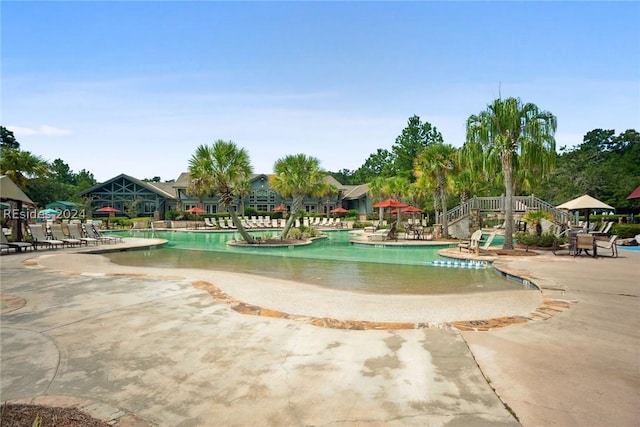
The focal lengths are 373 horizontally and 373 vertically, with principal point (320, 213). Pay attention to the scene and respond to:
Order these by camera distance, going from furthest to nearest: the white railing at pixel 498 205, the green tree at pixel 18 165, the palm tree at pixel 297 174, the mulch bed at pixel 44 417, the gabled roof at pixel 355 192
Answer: the gabled roof at pixel 355 192, the white railing at pixel 498 205, the palm tree at pixel 297 174, the green tree at pixel 18 165, the mulch bed at pixel 44 417

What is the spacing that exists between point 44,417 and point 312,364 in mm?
2094

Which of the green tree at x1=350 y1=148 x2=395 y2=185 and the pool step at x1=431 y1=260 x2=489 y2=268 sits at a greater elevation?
the green tree at x1=350 y1=148 x2=395 y2=185

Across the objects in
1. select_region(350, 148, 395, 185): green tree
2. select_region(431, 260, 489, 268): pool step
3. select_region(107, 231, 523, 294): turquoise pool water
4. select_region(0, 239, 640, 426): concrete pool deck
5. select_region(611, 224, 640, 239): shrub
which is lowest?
select_region(107, 231, 523, 294): turquoise pool water

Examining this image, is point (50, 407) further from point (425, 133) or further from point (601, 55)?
point (425, 133)

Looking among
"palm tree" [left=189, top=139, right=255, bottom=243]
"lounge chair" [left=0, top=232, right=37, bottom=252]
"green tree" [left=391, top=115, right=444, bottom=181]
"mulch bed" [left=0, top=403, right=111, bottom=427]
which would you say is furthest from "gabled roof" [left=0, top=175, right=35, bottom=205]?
"green tree" [left=391, top=115, right=444, bottom=181]

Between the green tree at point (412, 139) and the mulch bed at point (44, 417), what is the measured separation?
166 feet

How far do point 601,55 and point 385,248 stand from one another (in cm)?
1127

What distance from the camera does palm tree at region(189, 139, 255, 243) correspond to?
18.4 metres

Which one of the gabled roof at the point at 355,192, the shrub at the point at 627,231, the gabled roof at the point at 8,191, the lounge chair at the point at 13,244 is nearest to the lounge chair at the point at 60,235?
the lounge chair at the point at 13,244

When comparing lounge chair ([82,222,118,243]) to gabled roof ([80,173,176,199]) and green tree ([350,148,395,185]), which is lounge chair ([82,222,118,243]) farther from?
green tree ([350,148,395,185])

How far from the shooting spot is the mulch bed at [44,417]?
92.8 inches

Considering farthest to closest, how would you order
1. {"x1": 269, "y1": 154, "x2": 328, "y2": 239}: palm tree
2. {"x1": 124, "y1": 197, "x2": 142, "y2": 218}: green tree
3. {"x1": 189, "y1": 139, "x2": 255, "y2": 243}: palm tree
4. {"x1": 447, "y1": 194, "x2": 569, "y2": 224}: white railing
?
{"x1": 124, "y1": 197, "x2": 142, "y2": 218}: green tree → {"x1": 447, "y1": 194, "x2": 569, "y2": 224}: white railing → {"x1": 269, "y1": 154, "x2": 328, "y2": 239}: palm tree → {"x1": 189, "y1": 139, "x2": 255, "y2": 243}: palm tree

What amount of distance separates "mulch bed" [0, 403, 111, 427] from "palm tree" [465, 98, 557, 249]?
14.9 m

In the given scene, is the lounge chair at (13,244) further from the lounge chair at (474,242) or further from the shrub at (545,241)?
the shrub at (545,241)
